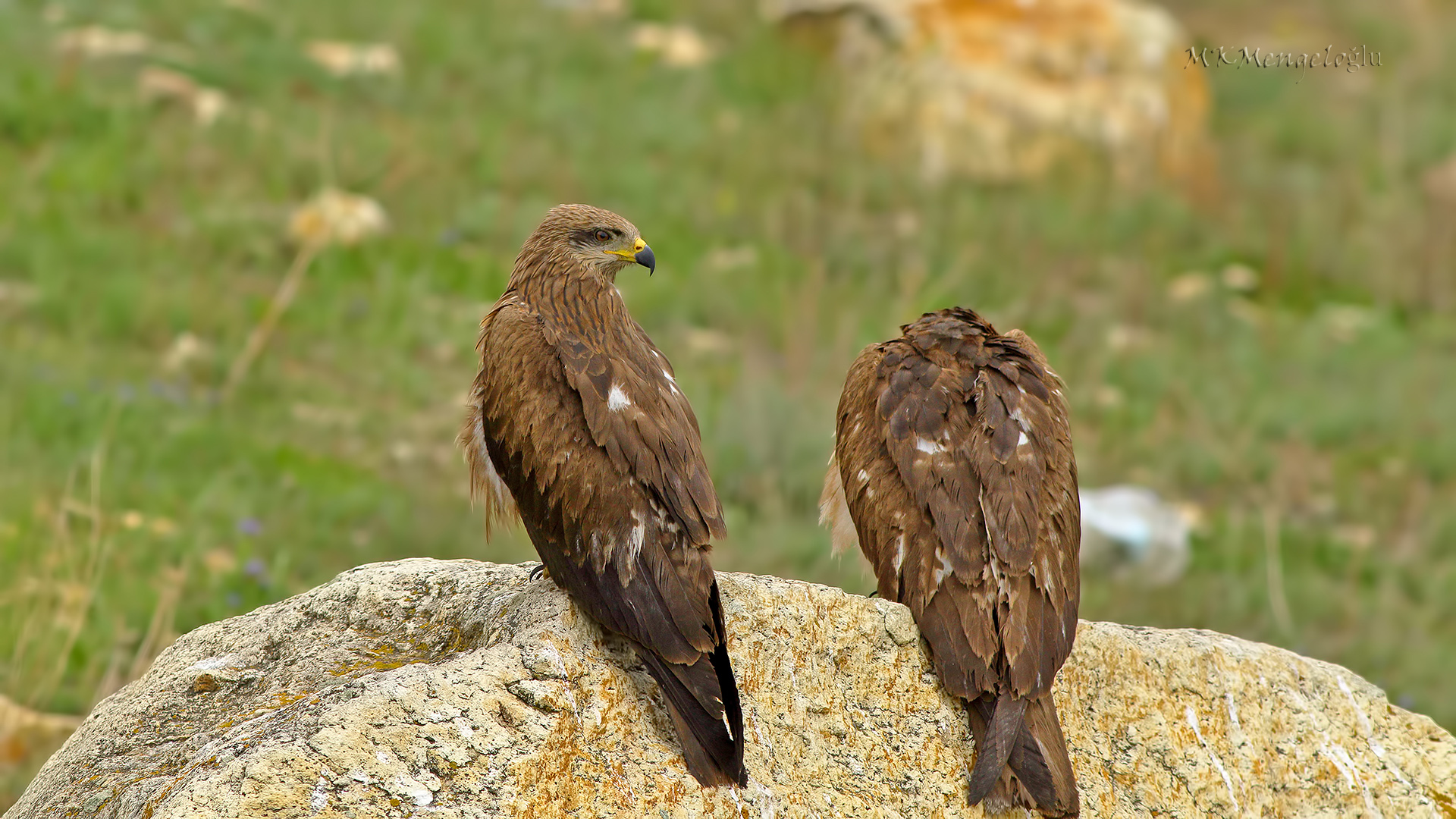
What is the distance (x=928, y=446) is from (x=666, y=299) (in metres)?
7.26

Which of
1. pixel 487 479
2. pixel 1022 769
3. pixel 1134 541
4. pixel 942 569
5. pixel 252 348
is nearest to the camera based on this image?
pixel 1022 769

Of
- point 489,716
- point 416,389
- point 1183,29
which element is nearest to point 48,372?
point 416,389

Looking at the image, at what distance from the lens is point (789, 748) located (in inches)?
154

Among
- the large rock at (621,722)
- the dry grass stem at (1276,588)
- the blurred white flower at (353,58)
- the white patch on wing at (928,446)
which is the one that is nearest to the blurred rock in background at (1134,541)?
the dry grass stem at (1276,588)

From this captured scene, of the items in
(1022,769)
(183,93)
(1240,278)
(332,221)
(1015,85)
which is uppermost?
(1022,769)

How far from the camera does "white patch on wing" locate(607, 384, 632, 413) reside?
4.24 meters

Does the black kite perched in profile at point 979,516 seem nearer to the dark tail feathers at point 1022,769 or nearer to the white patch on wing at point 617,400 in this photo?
the dark tail feathers at point 1022,769

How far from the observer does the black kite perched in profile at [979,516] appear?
405cm

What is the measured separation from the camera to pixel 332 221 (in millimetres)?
11453

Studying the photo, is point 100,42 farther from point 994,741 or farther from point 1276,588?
point 994,741

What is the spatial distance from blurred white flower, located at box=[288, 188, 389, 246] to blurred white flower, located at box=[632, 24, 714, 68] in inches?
183

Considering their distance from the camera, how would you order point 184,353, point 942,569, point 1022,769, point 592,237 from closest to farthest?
1. point 1022,769
2. point 942,569
3. point 592,237
4. point 184,353

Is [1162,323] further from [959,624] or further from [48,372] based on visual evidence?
[959,624]

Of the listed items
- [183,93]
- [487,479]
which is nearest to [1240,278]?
[183,93]
